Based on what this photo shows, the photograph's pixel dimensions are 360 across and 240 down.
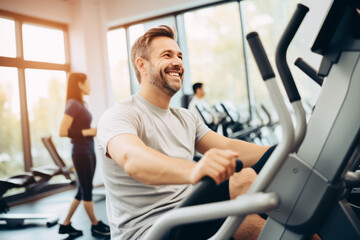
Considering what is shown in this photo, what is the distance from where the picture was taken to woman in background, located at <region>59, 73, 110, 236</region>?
2689 millimetres

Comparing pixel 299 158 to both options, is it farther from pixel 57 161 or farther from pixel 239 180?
pixel 57 161

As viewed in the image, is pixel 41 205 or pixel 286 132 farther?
pixel 41 205

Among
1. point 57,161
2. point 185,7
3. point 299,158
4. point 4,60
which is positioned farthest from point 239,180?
point 185,7

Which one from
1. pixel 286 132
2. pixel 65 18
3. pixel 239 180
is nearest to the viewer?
pixel 286 132

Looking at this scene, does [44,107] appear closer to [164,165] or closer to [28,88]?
[28,88]

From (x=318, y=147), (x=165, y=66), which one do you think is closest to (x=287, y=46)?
(x=318, y=147)

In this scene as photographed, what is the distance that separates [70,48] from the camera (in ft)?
17.4

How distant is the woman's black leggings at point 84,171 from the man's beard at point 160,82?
1712 mm

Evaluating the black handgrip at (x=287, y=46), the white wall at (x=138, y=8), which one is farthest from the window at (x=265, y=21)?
the black handgrip at (x=287, y=46)

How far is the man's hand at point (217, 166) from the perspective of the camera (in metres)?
0.68

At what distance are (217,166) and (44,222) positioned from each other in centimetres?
332

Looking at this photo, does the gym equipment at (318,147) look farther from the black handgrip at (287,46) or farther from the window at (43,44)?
the window at (43,44)

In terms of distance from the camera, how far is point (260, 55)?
2.38 feet

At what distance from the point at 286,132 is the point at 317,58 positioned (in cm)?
326
